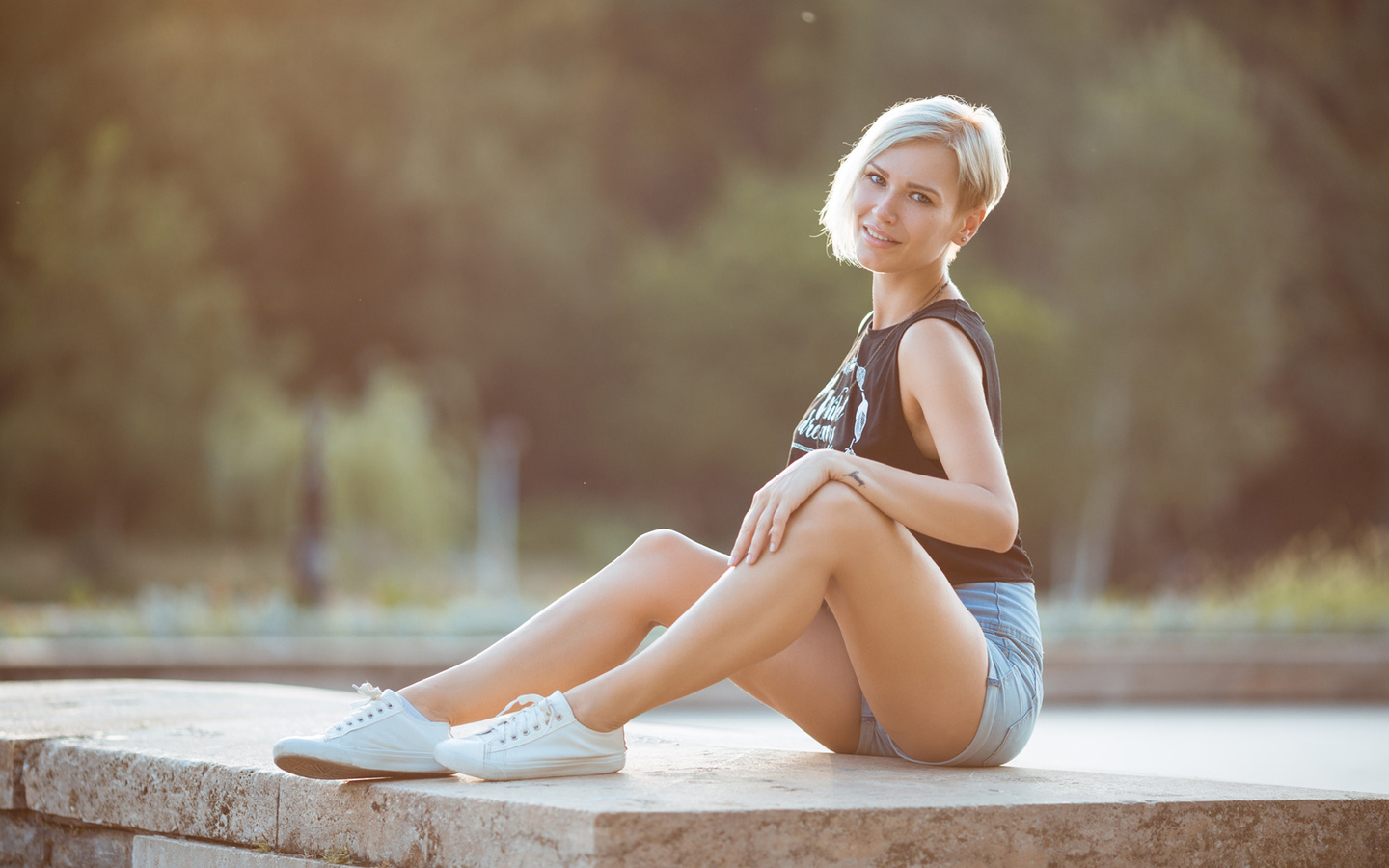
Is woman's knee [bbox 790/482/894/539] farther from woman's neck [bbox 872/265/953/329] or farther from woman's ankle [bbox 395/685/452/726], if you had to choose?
woman's ankle [bbox 395/685/452/726]

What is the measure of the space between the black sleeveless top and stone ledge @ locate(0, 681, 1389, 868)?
37cm

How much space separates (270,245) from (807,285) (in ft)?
36.8

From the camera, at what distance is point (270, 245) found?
29406mm

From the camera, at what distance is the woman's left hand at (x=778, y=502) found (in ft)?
7.25

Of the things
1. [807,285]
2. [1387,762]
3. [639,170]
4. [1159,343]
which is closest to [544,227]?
[639,170]

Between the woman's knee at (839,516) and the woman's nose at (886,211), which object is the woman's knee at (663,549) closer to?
the woman's knee at (839,516)

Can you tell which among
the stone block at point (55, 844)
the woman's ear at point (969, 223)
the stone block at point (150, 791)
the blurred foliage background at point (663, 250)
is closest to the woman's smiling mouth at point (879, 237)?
the woman's ear at point (969, 223)

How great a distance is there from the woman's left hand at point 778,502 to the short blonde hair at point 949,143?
0.43 meters

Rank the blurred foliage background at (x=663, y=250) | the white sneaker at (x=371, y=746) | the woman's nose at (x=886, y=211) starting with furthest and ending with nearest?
the blurred foliage background at (x=663, y=250) < the woman's nose at (x=886, y=211) < the white sneaker at (x=371, y=746)

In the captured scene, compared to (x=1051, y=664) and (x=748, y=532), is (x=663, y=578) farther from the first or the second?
(x=1051, y=664)

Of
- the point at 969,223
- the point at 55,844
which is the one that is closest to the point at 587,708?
the point at 969,223

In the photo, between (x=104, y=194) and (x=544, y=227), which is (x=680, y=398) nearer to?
(x=544, y=227)

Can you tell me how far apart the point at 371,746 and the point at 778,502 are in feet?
2.48

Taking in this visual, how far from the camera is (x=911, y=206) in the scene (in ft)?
8.34
